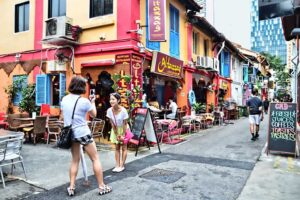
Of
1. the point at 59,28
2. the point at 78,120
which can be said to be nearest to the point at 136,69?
the point at 59,28

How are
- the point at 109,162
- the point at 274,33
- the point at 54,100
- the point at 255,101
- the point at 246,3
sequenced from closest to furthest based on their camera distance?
the point at 109,162
the point at 255,101
the point at 54,100
the point at 246,3
the point at 274,33

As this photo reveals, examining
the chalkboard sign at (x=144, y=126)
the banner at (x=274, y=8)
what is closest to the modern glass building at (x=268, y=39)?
the chalkboard sign at (x=144, y=126)

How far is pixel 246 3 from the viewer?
27.8m

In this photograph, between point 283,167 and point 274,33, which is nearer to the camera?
point 283,167

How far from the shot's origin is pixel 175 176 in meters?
5.60

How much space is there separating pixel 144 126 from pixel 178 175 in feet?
7.61

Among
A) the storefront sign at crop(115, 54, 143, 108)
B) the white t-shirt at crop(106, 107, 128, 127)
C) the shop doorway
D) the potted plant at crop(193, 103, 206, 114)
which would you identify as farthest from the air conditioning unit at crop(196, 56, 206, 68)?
the white t-shirt at crop(106, 107, 128, 127)

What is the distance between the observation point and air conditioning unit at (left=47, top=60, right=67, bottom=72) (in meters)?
10.3

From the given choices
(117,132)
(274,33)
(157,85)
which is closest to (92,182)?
(117,132)

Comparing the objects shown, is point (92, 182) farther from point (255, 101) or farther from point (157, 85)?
point (157, 85)

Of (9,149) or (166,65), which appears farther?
(166,65)

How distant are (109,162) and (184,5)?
9.00m

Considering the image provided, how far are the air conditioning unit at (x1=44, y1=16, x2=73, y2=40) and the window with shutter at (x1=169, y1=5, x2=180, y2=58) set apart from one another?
431 cm

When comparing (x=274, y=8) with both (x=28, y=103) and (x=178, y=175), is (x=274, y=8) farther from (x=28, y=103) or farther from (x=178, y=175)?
(x=28, y=103)
